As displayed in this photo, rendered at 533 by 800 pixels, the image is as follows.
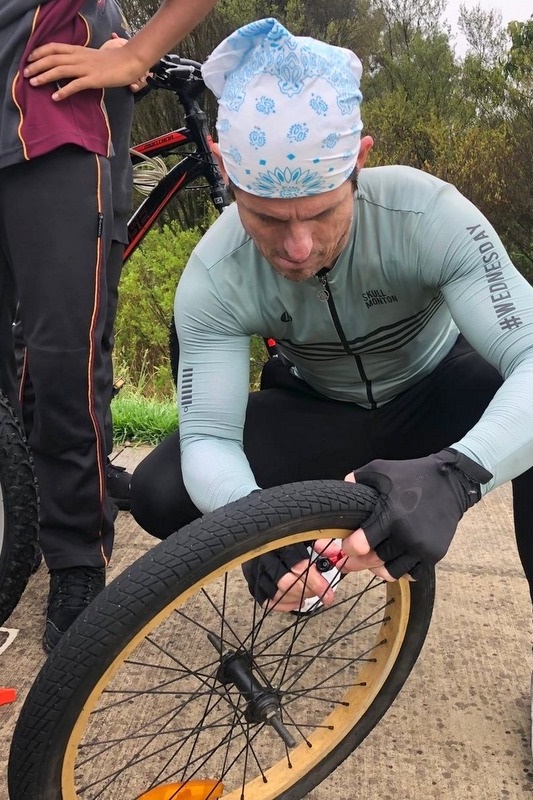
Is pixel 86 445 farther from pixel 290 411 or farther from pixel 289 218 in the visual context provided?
pixel 289 218

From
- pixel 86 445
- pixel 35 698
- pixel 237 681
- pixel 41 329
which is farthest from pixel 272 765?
pixel 41 329

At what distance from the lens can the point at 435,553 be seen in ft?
4.23

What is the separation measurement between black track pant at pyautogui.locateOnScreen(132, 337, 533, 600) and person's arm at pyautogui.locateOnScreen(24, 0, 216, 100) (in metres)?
0.88

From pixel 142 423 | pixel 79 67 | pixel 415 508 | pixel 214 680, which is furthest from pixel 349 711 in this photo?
pixel 142 423

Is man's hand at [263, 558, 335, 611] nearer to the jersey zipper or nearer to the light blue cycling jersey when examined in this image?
the light blue cycling jersey

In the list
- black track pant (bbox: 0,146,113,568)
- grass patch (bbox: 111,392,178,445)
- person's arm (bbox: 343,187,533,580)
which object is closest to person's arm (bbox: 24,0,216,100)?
black track pant (bbox: 0,146,113,568)

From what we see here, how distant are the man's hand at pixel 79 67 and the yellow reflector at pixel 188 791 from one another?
60.0 inches

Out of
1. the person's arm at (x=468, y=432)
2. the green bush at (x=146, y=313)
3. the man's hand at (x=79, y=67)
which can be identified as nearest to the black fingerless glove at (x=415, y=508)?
the person's arm at (x=468, y=432)

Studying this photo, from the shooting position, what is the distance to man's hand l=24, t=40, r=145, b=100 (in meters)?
1.80

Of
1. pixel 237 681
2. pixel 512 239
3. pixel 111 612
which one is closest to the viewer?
pixel 111 612

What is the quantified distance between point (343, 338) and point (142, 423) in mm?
2040

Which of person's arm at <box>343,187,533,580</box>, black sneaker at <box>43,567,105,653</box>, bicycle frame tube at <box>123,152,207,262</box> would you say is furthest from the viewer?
bicycle frame tube at <box>123,152,207,262</box>

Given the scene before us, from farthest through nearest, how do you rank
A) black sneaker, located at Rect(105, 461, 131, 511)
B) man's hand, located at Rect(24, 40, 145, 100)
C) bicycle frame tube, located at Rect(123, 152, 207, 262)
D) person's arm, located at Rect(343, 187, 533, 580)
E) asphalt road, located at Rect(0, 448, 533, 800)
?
bicycle frame tube, located at Rect(123, 152, 207, 262) → black sneaker, located at Rect(105, 461, 131, 511) → man's hand, located at Rect(24, 40, 145, 100) → asphalt road, located at Rect(0, 448, 533, 800) → person's arm, located at Rect(343, 187, 533, 580)

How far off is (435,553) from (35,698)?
66 centimetres
